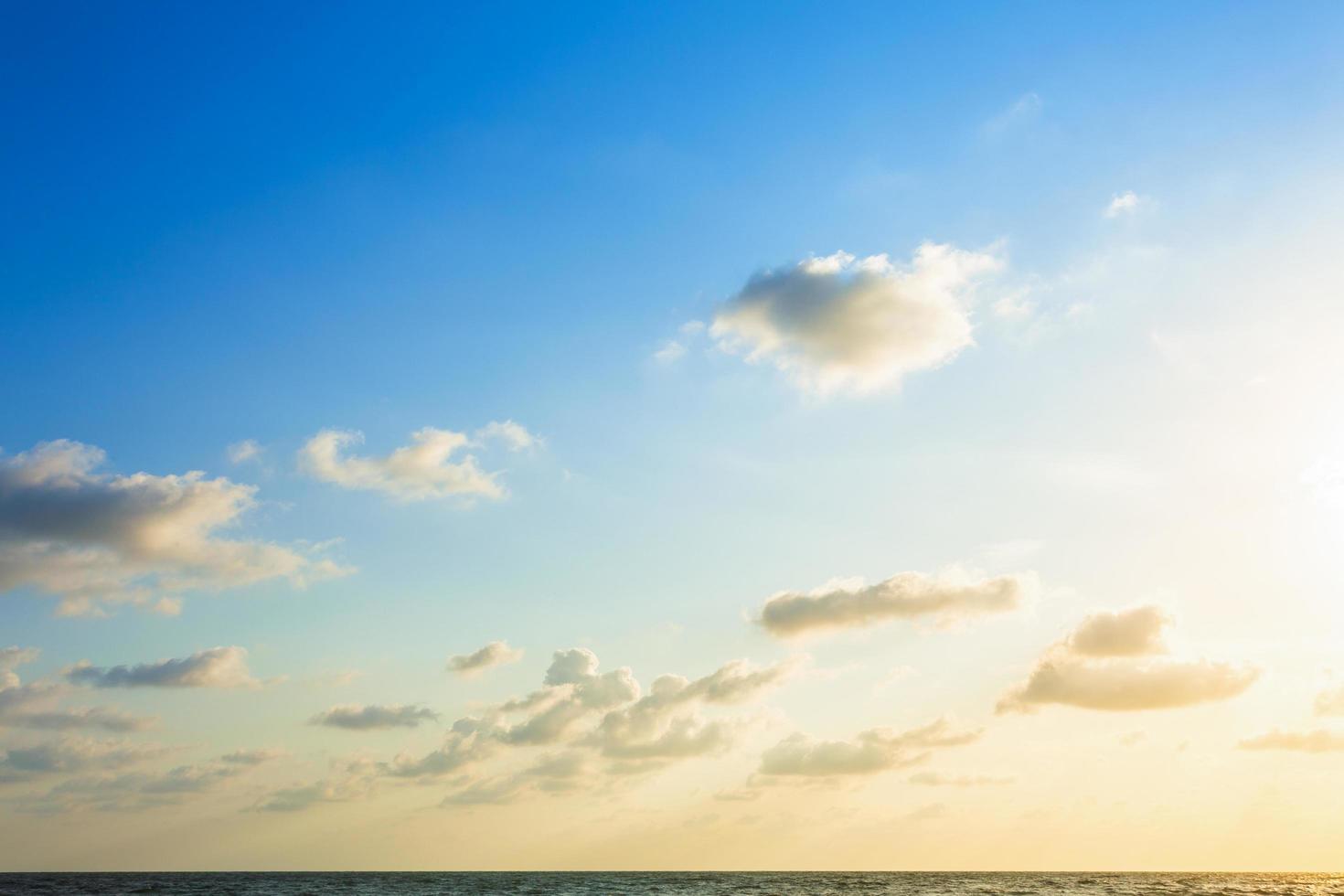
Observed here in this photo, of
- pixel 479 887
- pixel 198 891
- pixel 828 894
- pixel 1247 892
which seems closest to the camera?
pixel 828 894

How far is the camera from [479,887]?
184875 mm

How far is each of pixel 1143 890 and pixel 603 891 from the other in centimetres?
8983

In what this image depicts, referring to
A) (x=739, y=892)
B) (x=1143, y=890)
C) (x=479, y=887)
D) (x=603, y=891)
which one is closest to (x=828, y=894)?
(x=739, y=892)

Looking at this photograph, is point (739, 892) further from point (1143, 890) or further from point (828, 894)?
point (1143, 890)

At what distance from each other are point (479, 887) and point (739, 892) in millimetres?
52610

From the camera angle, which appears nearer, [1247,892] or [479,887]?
[1247,892]

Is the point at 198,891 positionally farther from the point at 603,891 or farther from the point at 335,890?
the point at 603,891

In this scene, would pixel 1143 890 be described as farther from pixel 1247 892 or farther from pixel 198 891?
pixel 198 891

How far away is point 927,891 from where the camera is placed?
543 ft

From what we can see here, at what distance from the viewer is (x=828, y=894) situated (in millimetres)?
149375

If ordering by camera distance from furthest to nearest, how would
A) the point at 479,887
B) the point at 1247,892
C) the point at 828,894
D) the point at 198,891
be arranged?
1. the point at 479,887
2. the point at 198,891
3. the point at 1247,892
4. the point at 828,894

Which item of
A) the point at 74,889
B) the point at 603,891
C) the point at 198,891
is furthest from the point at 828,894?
the point at 74,889

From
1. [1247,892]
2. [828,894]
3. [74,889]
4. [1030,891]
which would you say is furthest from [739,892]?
[74,889]

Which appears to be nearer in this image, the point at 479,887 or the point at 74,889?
the point at 74,889
